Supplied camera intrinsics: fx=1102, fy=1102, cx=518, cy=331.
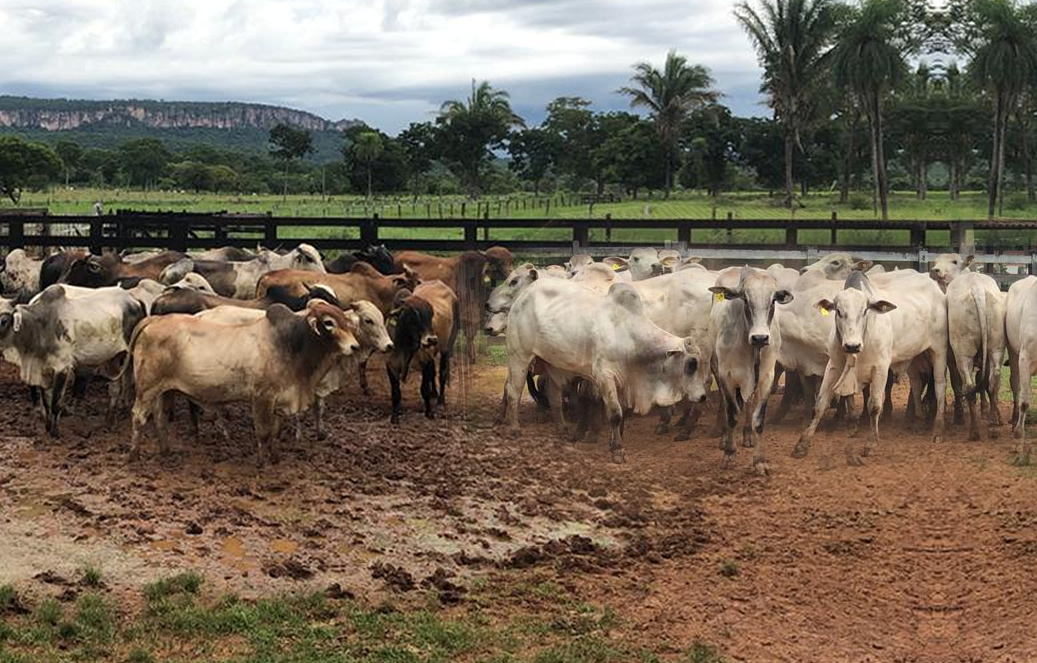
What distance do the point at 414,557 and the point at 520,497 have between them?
1.63 m

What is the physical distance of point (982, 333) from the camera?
1135 cm

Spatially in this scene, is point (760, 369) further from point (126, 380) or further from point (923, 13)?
point (923, 13)

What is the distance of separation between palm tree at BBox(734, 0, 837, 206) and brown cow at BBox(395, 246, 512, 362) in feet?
114

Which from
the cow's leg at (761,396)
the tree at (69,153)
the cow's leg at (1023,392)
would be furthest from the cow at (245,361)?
the tree at (69,153)

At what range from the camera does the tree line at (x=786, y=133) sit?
41312 millimetres

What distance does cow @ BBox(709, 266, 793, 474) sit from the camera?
400 inches

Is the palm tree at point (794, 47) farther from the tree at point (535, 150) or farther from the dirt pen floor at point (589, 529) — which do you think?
the dirt pen floor at point (589, 529)

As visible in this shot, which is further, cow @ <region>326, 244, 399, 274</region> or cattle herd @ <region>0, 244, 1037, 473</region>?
cow @ <region>326, 244, 399, 274</region>

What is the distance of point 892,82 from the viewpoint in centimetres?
4150

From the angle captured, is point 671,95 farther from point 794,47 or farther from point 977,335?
point 977,335

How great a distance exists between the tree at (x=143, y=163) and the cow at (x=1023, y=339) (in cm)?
9897

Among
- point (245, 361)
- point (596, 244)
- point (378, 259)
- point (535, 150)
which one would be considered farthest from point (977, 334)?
point (535, 150)

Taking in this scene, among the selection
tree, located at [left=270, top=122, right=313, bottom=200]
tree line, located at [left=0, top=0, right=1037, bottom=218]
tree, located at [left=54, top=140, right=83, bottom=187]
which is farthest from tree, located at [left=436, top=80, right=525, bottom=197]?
tree, located at [left=54, top=140, right=83, bottom=187]

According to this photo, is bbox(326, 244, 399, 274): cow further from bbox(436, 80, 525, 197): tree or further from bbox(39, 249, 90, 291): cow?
bbox(436, 80, 525, 197): tree
